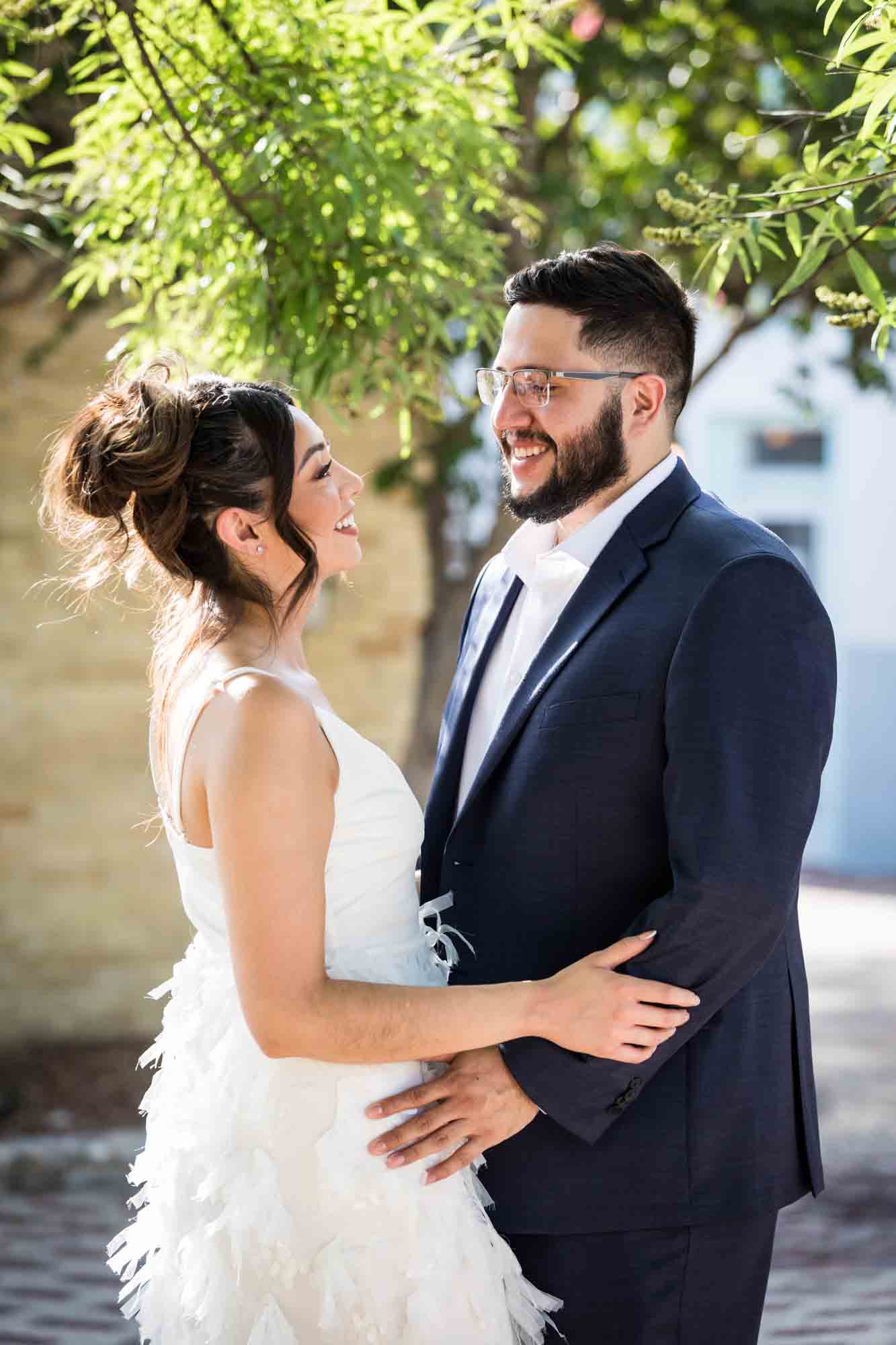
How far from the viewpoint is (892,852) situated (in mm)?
13852

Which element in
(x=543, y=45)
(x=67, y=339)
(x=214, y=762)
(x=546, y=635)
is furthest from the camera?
(x=67, y=339)

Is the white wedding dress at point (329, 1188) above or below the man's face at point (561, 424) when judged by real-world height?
below

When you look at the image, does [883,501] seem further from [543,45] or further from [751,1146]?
[751,1146]

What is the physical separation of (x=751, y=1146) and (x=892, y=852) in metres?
12.1

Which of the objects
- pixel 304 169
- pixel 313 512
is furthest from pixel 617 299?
pixel 304 169

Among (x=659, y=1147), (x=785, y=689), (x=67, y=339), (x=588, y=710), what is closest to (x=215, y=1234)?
(x=659, y=1147)

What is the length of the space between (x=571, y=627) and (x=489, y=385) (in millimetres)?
515

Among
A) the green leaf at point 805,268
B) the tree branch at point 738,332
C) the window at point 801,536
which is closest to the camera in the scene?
the green leaf at point 805,268

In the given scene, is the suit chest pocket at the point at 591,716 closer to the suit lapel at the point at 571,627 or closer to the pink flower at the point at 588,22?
the suit lapel at the point at 571,627

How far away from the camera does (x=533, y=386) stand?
246 cm

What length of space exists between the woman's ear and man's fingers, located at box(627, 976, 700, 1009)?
81 cm

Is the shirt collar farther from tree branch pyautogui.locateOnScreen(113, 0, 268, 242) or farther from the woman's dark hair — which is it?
tree branch pyautogui.locateOnScreen(113, 0, 268, 242)

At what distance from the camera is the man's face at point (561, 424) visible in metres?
2.45

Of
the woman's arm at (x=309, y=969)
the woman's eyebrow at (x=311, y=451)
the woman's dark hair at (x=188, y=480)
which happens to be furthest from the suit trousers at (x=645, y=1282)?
the woman's eyebrow at (x=311, y=451)
